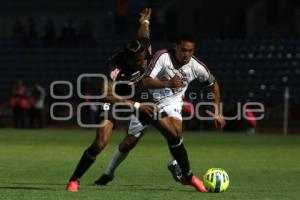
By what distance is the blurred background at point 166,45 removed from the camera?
3453 centimetres

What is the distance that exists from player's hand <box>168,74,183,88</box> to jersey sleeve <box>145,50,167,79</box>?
58 centimetres

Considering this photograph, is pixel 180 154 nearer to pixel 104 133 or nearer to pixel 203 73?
pixel 104 133

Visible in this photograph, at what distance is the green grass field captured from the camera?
11727 millimetres

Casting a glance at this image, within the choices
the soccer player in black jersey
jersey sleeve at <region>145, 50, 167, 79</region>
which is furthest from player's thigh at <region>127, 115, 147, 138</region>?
jersey sleeve at <region>145, 50, 167, 79</region>

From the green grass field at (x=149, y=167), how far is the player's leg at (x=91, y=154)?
0.20 m

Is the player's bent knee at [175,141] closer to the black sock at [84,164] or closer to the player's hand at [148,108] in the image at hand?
the player's hand at [148,108]

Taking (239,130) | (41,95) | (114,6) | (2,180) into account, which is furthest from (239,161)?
(114,6)

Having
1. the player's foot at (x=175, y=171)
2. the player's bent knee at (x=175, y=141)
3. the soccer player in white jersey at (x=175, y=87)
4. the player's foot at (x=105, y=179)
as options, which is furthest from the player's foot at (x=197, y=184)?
the player's foot at (x=105, y=179)

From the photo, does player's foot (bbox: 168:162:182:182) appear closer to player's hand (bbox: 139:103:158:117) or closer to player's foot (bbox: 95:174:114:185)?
player's foot (bbox: 95:174:114:185)

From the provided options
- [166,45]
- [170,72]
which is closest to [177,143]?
[170,72]

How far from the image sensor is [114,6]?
4462cm
